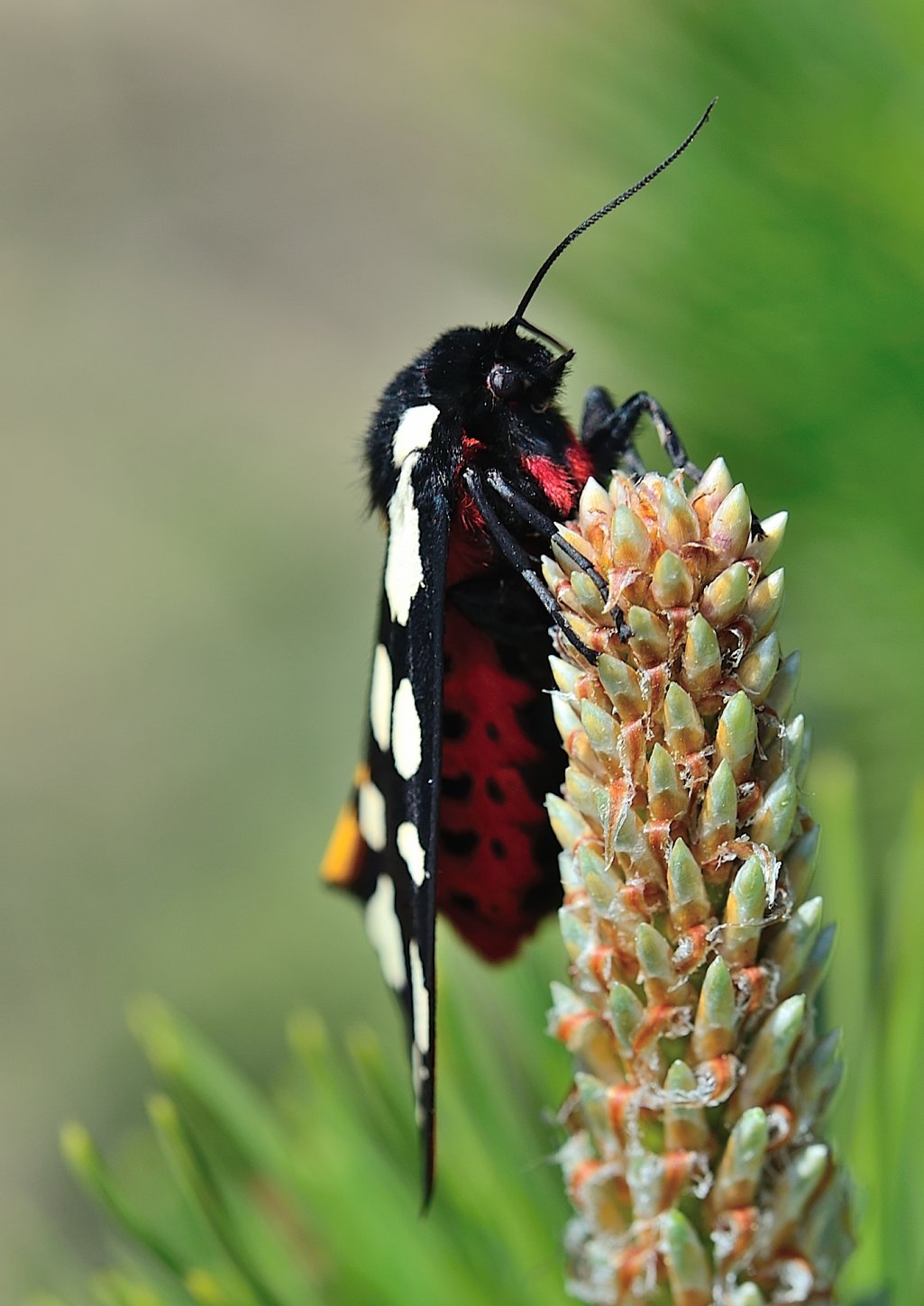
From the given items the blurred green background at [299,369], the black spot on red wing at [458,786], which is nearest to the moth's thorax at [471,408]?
the black spot on red wing at [458,786]

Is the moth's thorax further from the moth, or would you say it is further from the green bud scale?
the green bud scale

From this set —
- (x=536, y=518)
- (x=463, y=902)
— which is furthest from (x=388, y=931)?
(x=536, y=518)

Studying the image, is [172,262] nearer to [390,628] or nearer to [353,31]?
[353,31]

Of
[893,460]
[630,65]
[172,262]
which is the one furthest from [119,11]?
[893,460]

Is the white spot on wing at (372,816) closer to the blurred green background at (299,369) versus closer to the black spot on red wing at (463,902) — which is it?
the black spot on red wing at (463,902)

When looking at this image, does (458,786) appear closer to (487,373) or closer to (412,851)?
(412,851)

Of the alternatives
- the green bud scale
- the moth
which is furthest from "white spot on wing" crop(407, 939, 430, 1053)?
the green bud scale
